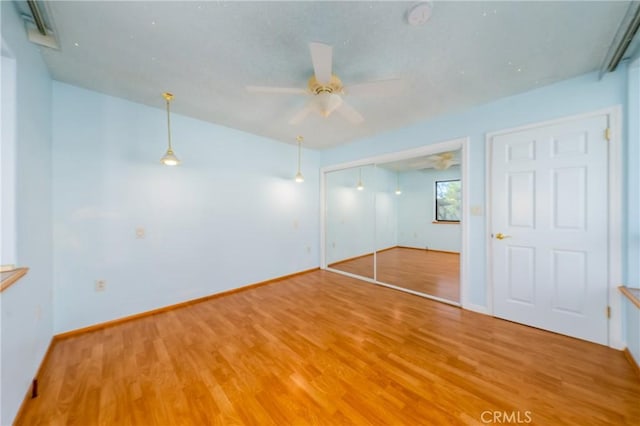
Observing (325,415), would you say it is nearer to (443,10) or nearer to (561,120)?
(443,10)

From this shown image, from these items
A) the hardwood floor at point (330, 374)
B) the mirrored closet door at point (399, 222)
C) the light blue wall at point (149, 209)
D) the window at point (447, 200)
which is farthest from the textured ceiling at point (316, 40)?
the window at point (447, 200)

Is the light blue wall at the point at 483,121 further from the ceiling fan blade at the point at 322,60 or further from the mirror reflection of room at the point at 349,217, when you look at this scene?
the ceiling fan blade at the point at 322,60

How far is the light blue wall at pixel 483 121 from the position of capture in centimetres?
201

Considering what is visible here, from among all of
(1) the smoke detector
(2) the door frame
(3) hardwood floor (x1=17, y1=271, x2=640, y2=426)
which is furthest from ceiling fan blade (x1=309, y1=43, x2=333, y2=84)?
(2) the door frame

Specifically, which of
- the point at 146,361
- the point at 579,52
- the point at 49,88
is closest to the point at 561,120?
the point at 579,52

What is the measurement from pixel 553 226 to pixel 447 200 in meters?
3.70

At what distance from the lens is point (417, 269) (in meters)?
4.46

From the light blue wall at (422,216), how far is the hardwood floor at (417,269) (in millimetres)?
310

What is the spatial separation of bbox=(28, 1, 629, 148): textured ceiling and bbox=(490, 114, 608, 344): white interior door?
662 mm

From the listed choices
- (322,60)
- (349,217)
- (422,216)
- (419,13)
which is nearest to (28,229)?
(322,60)

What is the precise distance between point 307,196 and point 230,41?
308 centimetres

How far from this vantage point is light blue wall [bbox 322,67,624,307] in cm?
201

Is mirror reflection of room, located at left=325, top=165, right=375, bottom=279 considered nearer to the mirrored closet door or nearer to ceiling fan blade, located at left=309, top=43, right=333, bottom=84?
the mirrored closet door

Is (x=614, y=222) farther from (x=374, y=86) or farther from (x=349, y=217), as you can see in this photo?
(x=349, y=217)
